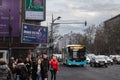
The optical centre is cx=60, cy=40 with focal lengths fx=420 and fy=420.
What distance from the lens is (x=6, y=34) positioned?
4675 centimetres

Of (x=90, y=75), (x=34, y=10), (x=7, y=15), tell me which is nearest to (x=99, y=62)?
(x=34, y=10)

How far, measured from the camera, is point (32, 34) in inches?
2005

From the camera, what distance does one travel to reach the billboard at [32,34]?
49.4 meters

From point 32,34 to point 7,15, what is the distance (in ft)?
14.9

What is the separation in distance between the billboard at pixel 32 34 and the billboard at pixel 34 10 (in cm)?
165

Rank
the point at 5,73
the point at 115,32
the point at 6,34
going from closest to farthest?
the point at 5,73 < the point at 6,34 < the point at 115,32

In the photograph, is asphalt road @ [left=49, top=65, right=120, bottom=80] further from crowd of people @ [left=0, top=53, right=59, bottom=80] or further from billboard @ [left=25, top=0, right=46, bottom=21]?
billboard @ [left=25, top=0, right=46, bottom=21]

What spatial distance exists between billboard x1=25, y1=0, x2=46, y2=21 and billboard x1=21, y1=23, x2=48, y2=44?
1.65 metres

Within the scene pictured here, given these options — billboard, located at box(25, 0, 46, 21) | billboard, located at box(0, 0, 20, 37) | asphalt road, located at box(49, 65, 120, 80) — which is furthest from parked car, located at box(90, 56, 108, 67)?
billboard, located at box(0, 0, 20, 37)

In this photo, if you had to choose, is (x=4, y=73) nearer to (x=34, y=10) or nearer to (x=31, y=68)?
(x=31, y=68)

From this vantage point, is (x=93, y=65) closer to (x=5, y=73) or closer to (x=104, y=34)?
(x=5, y=73)

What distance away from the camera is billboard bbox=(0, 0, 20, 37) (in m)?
46.9

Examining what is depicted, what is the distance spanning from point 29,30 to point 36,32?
1.59m

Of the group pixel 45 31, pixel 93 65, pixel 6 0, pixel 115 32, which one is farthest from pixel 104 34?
pixel 6 0
